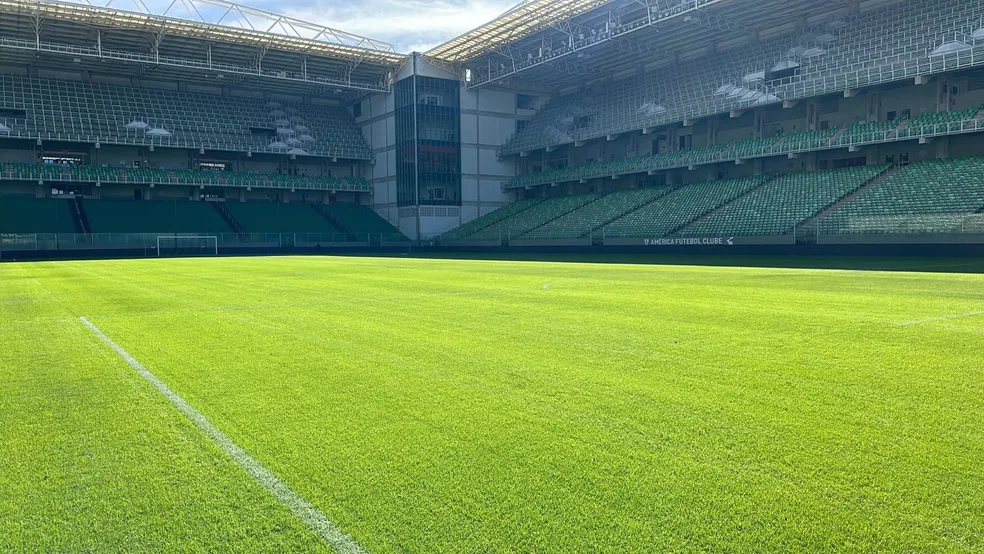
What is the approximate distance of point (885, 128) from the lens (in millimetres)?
33750

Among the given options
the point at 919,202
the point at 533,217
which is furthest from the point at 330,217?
the point at 919,202

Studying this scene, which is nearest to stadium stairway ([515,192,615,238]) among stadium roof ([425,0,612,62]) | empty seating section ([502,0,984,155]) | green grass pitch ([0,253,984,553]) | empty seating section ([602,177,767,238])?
empty seating section ([502,0,984,155])

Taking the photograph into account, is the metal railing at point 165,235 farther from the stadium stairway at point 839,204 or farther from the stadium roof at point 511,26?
the stadium stairway at point 839,204

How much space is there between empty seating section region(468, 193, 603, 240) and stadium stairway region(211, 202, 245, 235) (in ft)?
62.1

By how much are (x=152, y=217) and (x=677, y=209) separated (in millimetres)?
39097

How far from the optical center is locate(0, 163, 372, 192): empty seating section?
46.8 metres

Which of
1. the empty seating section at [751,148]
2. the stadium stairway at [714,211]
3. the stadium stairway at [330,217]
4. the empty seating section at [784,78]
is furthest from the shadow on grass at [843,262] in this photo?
the stadium stairway at [330,217]

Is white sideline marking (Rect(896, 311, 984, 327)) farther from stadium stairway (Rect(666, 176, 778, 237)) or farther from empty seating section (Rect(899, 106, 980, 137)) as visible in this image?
empty seating section (Rect(899, 106, 980, 137))

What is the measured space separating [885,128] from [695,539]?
38.4 meters

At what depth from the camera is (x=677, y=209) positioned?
39156 millimetres

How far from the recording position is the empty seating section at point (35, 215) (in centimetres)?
4275

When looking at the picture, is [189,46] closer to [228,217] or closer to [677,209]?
[228,217]

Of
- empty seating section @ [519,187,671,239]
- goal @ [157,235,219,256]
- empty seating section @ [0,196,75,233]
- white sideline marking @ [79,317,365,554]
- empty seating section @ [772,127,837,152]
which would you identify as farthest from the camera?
goal @ [157,235,219,256]

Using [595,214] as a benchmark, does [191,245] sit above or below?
below
